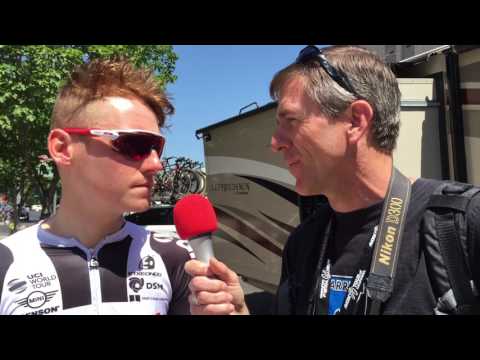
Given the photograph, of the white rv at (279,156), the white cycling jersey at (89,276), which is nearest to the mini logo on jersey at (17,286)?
the white cycling jersey at (89,276)

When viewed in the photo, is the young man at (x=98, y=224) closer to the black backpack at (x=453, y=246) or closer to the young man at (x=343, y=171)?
the young man at (x=343, y=171)

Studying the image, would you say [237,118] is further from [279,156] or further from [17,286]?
[17,286]

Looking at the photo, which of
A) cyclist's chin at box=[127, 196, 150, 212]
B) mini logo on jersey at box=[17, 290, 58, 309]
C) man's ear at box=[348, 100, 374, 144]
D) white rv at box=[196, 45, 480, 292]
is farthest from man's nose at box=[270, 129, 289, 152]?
white rv at box=[196, 45, 480, 292]

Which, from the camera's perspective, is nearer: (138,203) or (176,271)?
(138,203)

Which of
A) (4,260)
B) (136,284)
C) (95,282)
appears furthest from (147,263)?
(4,260)

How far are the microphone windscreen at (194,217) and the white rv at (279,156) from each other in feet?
10.9

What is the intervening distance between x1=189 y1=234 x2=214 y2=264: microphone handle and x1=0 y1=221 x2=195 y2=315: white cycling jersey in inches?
17.2

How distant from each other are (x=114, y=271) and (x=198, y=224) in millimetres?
483

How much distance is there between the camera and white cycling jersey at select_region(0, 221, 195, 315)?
1587 millimetres

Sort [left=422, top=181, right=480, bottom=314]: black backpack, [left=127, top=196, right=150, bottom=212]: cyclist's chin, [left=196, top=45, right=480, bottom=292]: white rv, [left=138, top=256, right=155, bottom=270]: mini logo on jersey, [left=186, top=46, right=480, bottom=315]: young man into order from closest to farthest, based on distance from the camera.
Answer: [left=422, top=181, right=480, bottom=314]: black backpack < [left=186, top=46, right=480, bottom=315]: young man < [left=127, top=196, right=150, bottom=212]: cyclist's chin < [left=138, top=256, right=155, bottom=270]: mini logo on jersey < [left=196, top=45, right=480, bottom=292]: white rv

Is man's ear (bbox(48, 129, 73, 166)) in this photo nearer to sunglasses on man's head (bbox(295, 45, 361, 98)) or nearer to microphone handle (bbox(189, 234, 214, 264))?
microphone handle (bbox(189, 234, 214, 264))

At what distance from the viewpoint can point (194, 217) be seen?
1472 millimetres

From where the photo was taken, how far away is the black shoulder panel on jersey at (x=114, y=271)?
1.66 metres

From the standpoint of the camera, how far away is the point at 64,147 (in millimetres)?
1718
